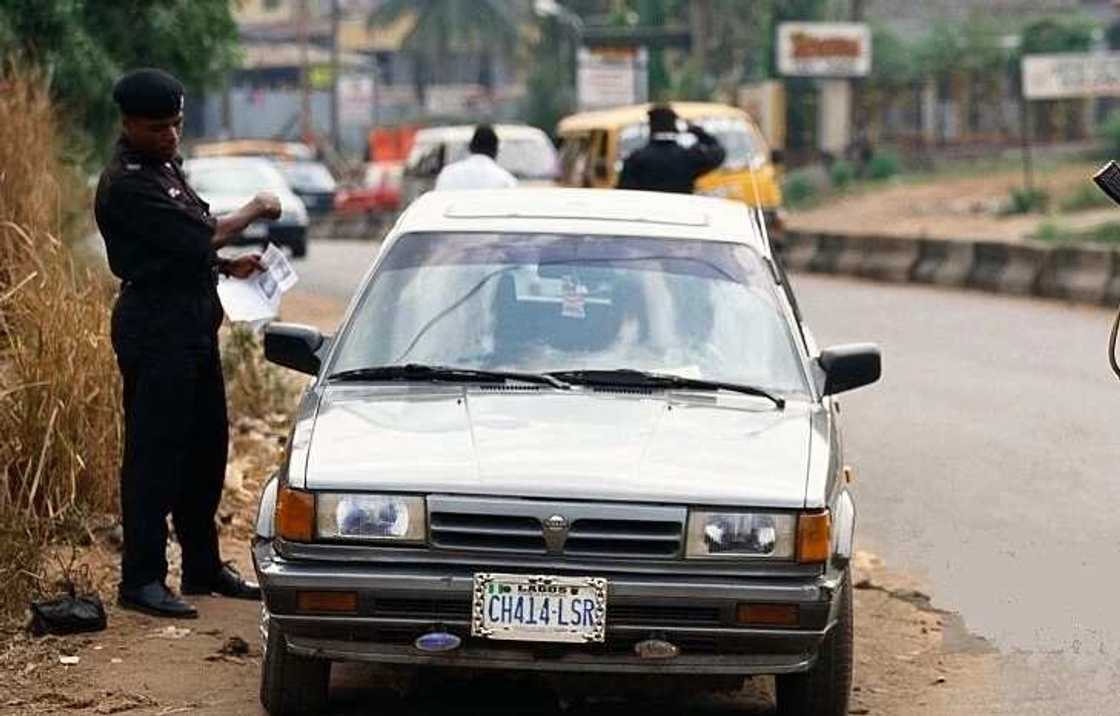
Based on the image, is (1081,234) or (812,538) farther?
(1081,234)

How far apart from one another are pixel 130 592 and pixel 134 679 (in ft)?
2.65

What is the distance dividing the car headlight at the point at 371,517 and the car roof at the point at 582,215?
1.77 m

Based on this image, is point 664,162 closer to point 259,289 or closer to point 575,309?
point 259,289

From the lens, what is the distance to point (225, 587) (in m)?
8.66

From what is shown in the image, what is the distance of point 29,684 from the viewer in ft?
24.2

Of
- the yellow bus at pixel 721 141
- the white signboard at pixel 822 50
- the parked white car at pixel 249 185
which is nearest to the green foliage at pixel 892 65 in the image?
the white signboard at pixel 822 50

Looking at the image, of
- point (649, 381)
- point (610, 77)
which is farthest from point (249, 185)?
point (649, 381)

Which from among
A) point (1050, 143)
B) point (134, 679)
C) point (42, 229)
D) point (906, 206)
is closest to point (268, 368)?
point (42, 229)

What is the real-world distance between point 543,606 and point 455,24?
271ft

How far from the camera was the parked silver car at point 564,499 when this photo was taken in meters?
6.23

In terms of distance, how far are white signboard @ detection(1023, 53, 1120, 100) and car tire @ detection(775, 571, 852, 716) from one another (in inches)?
1095

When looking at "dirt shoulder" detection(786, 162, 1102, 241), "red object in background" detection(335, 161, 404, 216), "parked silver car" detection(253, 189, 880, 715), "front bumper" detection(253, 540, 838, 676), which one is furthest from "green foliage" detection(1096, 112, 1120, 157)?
"front bumper" detection(253, 540, 838, 676)

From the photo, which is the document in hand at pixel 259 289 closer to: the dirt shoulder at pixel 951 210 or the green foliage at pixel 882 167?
the dirt shoulder at pixel 951 210

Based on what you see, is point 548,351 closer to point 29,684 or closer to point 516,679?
point 516,679
